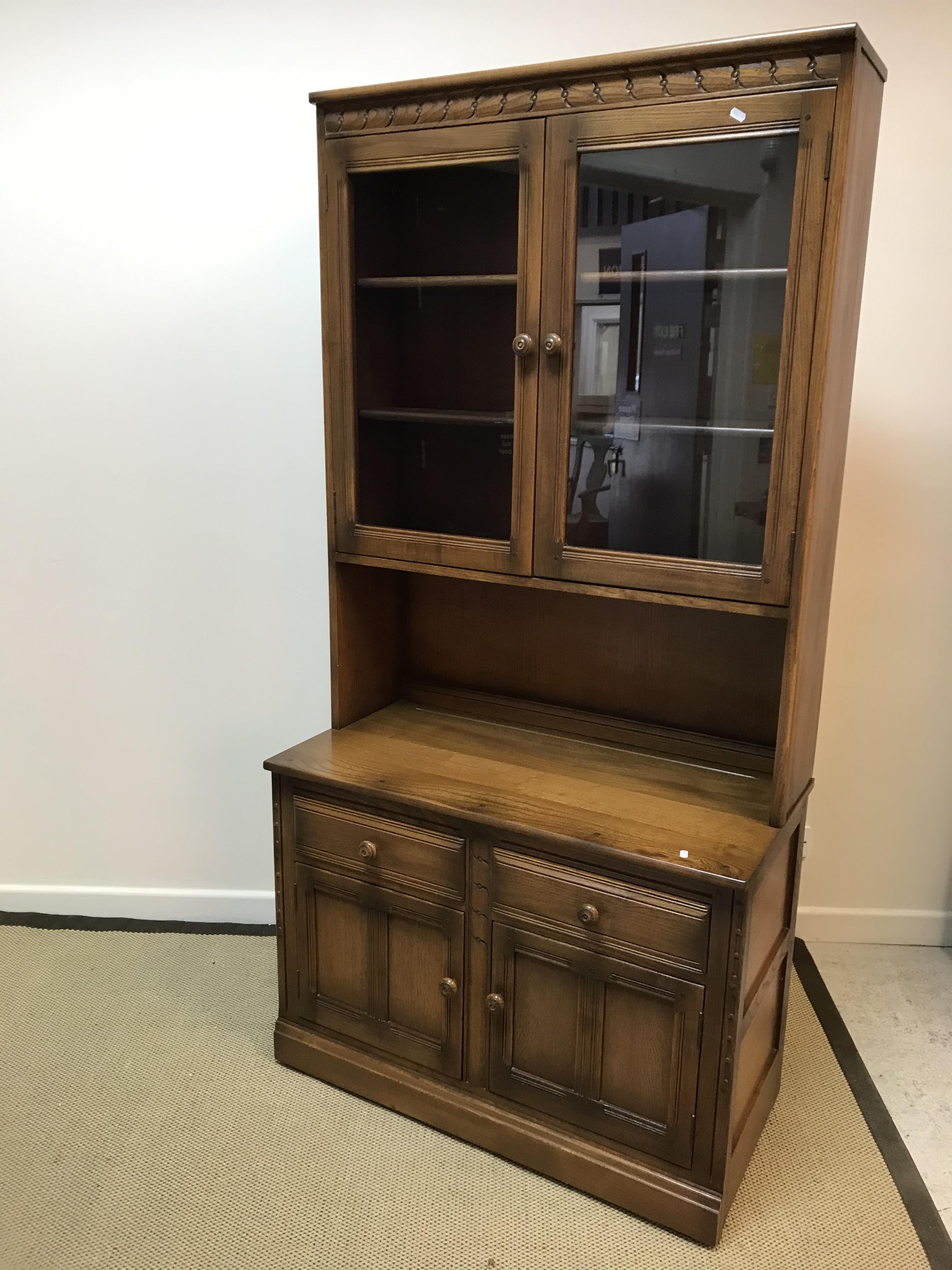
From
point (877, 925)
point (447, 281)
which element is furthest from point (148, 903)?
point (877, 925)

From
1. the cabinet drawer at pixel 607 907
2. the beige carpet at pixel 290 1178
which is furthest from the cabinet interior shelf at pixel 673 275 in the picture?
the beige carpet at pixel 290 1178

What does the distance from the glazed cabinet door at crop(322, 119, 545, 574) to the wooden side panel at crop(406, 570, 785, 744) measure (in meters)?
0.34

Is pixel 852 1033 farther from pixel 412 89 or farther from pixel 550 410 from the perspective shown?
pixel 412 89

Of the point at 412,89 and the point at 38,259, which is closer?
the point at 412,89

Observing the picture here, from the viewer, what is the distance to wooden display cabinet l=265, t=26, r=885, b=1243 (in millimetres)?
1608

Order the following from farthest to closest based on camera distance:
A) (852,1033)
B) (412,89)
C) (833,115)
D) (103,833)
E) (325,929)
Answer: (103,833), (852,1033), (325,929), (412,89), (833,115)

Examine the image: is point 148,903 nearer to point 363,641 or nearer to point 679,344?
point 363,641

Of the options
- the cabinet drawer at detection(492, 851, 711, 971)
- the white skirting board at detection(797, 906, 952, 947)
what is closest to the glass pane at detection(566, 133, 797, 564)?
the cabinet drawer at detection(492, 851, 711, 971)

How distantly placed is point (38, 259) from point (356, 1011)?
6.51ft

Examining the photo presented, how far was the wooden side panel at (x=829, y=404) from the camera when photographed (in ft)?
4.91

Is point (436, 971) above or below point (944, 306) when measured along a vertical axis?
below

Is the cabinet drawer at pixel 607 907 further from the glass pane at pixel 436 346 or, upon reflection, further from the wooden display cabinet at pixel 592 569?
the glass pane at pixel 436 346

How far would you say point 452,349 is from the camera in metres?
1.96


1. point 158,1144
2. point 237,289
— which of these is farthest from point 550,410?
point 158,1144
